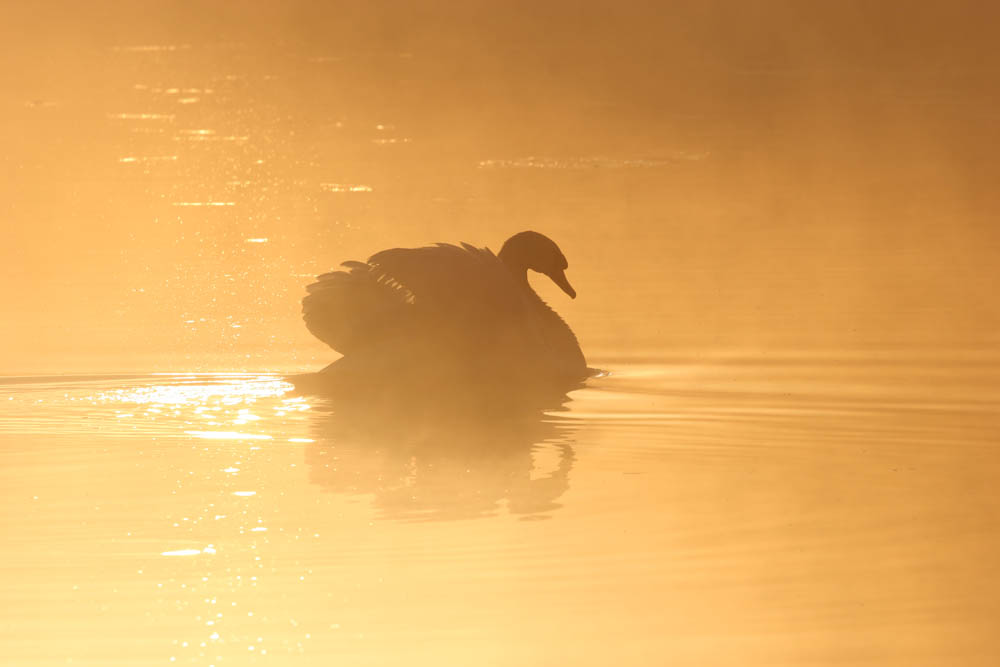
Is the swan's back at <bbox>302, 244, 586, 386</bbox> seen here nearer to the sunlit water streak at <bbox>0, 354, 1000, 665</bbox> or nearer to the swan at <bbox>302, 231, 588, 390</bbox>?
the swan at <bbox>302, 231, 588, 390</bbox>

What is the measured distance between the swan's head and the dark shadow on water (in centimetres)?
208

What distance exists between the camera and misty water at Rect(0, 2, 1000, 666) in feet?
19.0

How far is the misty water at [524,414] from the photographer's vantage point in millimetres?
5793

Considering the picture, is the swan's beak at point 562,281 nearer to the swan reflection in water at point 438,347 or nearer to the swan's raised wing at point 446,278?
the swan reflection in water at point 438,347

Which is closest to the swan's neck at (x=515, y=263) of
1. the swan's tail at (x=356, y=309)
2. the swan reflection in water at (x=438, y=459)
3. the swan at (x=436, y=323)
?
the swan at (x=436, y=323)

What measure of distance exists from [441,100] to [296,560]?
2287cm

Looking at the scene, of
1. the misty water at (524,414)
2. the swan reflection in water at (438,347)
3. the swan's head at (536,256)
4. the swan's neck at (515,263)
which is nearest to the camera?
the misty water at (524,414)

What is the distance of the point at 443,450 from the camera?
8609mm

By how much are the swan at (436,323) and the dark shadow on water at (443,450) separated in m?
0.15

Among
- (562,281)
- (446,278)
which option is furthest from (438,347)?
(562,281)

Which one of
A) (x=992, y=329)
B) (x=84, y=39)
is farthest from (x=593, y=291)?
(x=84, y=39)

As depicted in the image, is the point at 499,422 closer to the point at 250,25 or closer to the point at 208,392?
the point at 208,392

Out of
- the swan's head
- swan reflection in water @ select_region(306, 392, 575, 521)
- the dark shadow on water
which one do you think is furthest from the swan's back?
the swan's head

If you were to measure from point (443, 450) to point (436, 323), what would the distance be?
6.02 ft
